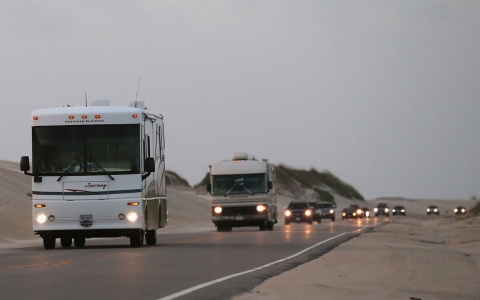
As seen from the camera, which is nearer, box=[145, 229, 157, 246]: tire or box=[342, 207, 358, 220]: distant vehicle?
box=[145, 229, 157, 246]: tire

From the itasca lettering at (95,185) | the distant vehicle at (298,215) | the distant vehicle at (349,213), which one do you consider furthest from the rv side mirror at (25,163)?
the distant vehicle at (349,213)

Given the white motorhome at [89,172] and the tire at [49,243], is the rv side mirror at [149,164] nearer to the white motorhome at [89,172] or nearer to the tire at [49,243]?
the white motorhome at [89,172]

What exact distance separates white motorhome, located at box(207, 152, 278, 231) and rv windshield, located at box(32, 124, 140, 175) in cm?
1879

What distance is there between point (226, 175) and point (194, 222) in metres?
26.4

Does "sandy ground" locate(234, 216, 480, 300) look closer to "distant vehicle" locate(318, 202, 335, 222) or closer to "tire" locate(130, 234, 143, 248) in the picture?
"tire" locate(130, 234, 143, 248)

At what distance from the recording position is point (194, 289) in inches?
576

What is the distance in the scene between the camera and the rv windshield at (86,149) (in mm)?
26312

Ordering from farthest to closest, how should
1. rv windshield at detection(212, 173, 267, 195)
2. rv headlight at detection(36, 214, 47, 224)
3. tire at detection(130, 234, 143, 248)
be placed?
rv windshield at detection(212, 173, 267, 195) < tire at detection(130, 234, 143, 248) < rv headlight at detection(36, 214, 47, 224)

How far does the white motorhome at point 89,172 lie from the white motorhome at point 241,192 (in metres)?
18.3

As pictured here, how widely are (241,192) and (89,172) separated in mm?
19447

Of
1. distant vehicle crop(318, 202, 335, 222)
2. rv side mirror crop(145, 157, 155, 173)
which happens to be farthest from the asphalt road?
distant vehicle crop(318, 202, 335, 222)

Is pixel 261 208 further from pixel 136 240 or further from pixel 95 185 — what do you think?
pixel 95 185

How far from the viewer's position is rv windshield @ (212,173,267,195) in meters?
45.1

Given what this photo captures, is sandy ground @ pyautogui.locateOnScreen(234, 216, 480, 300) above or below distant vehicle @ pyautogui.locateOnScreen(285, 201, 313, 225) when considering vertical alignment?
below
